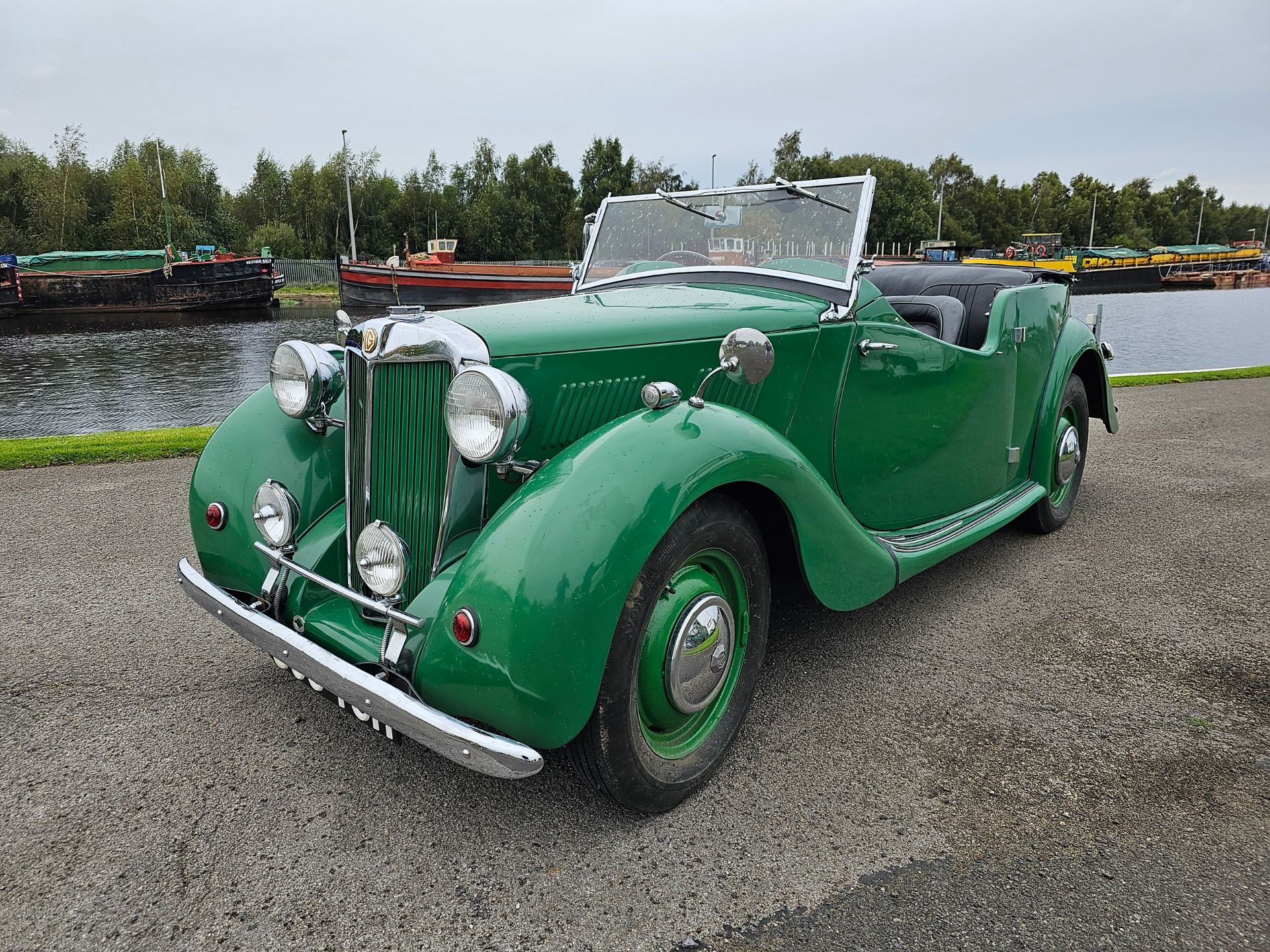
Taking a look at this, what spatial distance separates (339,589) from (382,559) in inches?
5.9

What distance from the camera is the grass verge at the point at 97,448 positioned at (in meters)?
6.46

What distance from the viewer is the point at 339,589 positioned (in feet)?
7.48

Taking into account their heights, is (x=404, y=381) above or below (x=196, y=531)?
above

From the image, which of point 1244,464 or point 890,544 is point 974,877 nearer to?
point 890,544

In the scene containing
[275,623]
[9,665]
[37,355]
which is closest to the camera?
[275,623]

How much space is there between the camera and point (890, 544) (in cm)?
321

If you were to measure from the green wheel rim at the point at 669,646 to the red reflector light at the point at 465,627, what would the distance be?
1.54 feet

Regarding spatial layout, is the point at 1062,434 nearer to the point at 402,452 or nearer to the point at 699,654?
the point at 699,654

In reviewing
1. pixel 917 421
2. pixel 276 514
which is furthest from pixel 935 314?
pixel 276 514

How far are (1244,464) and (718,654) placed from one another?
5952 millimetres

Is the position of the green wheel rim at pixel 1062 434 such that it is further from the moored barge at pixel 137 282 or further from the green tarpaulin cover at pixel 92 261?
the green tarpaulin cover at pixel 92 261

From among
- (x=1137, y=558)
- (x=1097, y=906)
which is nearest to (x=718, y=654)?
(x=1097, y=906)

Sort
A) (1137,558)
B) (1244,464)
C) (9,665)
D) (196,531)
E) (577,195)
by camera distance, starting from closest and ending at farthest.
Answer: (196,531)
(9,665)
(1137,558)
(1244,464)
(577,195)

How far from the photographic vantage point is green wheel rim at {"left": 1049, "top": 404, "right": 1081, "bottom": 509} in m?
4.78
